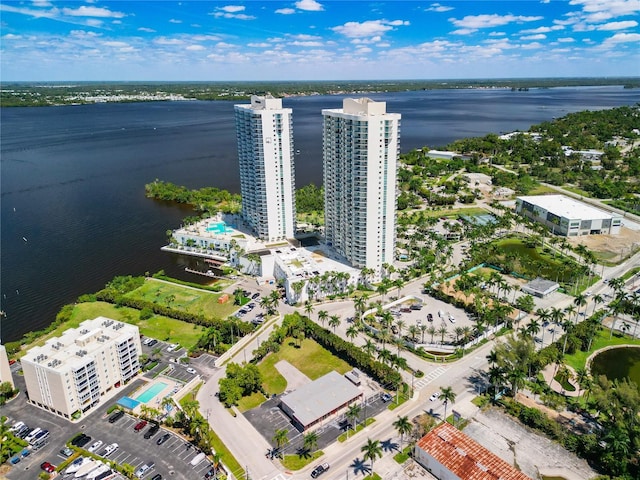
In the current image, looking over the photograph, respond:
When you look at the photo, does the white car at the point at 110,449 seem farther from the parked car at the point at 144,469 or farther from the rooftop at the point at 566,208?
the rooftop at the point at 566,208

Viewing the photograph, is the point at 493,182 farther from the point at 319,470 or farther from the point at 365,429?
the point at 319,470

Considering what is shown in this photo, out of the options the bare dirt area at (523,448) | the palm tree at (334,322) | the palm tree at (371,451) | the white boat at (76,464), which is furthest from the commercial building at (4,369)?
the bare dirt area at (523,448)

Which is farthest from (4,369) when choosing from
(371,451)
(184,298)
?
(371,451)

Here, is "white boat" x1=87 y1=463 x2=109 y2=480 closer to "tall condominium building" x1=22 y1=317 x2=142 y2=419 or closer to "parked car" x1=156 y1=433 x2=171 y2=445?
"parked car" x1=156 y1=433 x2=171 y2=445

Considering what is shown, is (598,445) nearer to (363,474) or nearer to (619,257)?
(363,474)

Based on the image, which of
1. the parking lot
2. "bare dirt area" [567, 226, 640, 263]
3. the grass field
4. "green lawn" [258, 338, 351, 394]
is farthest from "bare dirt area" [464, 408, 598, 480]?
"bare dirt area" [567, 226, 640, 263]

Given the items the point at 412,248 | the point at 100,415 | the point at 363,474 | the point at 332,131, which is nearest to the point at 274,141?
the point at 332,131
